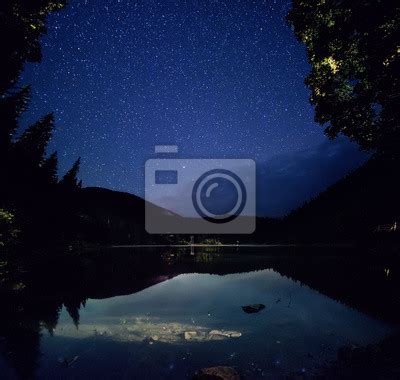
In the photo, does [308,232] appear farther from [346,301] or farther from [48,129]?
[346,301]

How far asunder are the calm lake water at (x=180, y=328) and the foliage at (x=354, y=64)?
20.6 ft

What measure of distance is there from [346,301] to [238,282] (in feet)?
21.0

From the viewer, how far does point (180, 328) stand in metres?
8.55

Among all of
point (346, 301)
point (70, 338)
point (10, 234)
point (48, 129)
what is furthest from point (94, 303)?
Result: point (48, 129)

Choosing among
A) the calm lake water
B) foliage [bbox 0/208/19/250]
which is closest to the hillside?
the calm lake water

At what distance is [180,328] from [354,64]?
10993 mm

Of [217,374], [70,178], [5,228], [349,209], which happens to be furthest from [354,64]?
[349,209]

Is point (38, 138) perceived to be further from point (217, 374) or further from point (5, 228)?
point (217, 374)

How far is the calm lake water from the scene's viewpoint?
596cm

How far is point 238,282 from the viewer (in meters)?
17.1

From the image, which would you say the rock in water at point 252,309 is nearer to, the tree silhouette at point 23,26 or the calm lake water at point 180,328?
the calm lake water at point 180,328

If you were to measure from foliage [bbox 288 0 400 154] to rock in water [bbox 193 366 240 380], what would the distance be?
941cm

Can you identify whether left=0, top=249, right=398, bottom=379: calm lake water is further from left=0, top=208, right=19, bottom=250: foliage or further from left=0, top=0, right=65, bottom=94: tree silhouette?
left=0, top=0, right=65, bottom=94: tree silhouette

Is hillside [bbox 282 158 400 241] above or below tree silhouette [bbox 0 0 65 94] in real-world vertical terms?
below
